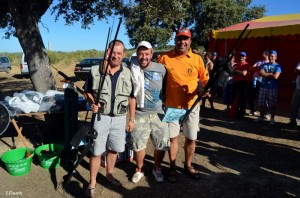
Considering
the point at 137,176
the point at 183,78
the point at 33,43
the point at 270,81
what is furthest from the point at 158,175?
the point at 33,43

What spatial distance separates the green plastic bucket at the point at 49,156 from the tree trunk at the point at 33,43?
2.40 metres

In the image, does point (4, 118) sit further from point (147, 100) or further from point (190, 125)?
point (190, 125)

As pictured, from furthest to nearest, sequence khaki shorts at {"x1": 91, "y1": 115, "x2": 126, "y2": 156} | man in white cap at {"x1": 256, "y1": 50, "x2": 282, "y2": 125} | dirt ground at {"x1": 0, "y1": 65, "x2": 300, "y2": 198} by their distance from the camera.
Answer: man in white cap at {"x1": 256, "y1": 50, "x2": 282, "y2": 125}, dirt ground at {"x1": 0, "y1": 65, "x2": 300, "y2": 198}, khaki shorts at {"x1": 91, "y1": 115, "x2": 126, "y2": 156}

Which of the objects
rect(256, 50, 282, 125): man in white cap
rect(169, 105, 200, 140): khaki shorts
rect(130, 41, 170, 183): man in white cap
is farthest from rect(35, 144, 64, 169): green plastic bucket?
rect(256, 50, 282, 125): man in white cap

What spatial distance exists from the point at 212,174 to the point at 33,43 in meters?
4.80

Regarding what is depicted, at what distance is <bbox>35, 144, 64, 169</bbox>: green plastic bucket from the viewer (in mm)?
4059

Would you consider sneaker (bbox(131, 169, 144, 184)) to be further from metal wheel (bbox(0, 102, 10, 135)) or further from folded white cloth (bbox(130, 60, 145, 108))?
metal wheel (bbox(0, 102, 10, 135))

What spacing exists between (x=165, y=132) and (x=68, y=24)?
20.2 ft

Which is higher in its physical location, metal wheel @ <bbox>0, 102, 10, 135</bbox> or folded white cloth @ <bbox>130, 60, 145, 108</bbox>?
folded white cloth @ <bbox>130, 60, 145, 108</bbox>

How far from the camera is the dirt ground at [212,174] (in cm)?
352

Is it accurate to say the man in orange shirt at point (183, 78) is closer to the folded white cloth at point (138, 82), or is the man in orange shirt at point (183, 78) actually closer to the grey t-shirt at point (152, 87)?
the grey t-shirt at point (152, 87)

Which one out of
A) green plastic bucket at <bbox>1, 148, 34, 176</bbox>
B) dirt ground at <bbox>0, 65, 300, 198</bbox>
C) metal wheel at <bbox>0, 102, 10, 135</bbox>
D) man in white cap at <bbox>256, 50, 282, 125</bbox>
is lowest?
dirt ground at <bbox>0, 65, 300, 198</bbox>

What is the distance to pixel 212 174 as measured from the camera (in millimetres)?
4020

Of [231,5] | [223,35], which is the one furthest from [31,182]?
[231,5]
